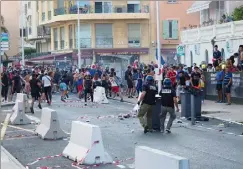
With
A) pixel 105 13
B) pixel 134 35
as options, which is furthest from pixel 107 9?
pixel 134 35

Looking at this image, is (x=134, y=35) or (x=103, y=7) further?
→ (x=134, y=35)

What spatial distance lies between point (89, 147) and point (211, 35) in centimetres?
2840

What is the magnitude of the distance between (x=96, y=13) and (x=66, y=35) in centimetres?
484

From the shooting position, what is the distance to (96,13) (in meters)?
58.4

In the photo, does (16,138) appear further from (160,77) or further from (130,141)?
(160,77)

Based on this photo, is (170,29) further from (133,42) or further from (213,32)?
(213,32)

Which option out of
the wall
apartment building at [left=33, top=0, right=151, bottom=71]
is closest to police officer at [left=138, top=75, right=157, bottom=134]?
apartment building at [left=33, top=0, right=151, bottom=71]

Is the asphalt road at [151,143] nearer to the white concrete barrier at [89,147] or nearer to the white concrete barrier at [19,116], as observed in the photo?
the white concrete barrier at [89,147]

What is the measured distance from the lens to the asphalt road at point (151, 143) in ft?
41.5

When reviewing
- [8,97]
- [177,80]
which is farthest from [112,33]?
[177,80]

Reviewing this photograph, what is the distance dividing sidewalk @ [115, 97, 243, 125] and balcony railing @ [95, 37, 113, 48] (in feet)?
101

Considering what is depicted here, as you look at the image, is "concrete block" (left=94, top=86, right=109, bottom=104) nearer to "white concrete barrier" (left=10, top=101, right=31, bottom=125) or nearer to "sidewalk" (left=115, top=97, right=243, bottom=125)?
"sidewalk" (left=115, top=97, right=243, bottom=125)

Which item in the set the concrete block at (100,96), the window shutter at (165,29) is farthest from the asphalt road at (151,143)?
the window shutter at (165,29)

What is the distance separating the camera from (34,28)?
75250mm
